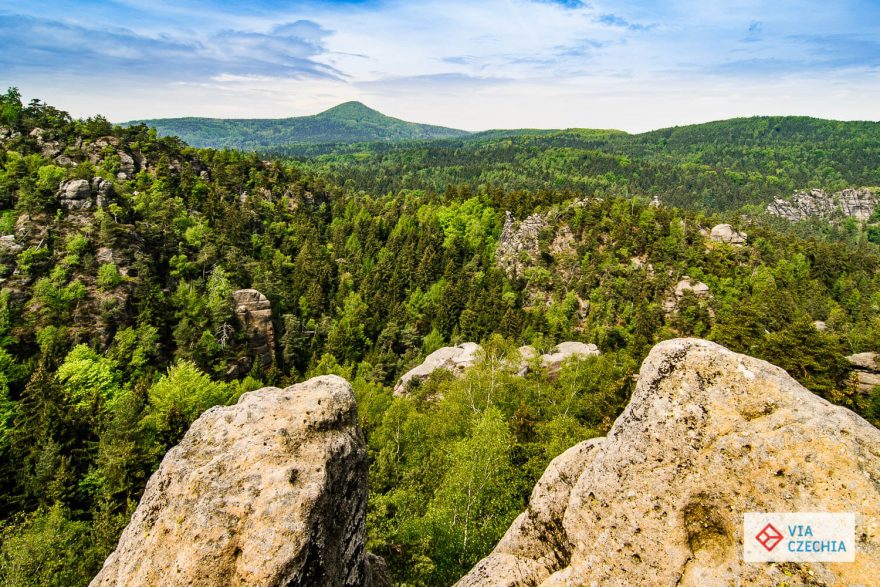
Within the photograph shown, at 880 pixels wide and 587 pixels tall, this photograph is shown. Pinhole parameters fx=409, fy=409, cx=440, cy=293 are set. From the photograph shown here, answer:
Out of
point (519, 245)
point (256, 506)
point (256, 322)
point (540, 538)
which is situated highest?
point (256, 506)

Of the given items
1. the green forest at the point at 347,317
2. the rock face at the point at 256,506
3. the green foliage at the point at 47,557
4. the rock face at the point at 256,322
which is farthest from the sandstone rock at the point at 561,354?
the rock face at the point at 256,322

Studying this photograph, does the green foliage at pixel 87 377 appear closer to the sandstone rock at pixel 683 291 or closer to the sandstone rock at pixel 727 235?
the sandstone rock at pixel 683 291

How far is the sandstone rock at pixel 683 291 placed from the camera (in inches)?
3265

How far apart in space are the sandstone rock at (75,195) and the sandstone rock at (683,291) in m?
111

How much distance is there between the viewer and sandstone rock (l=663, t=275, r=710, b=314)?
3265 inches

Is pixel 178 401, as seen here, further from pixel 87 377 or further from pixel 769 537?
pixel 769 537

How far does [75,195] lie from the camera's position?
2830 inches

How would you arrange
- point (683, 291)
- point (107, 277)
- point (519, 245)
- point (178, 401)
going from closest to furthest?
point (178, 401), point (107, 277), point (683, 291), point (519, 245)

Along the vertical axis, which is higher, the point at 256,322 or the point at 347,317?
the point at 256,322

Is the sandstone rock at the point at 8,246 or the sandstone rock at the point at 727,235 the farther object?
the sandstone rock at the point at 727,235

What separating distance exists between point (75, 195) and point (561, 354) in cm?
8725

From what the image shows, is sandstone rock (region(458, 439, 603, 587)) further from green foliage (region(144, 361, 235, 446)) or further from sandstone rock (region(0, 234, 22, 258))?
sandstone rock (region(0, 234, 22, 258))

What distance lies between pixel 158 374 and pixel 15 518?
2702 centimetres

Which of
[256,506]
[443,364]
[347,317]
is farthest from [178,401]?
[347,317]
